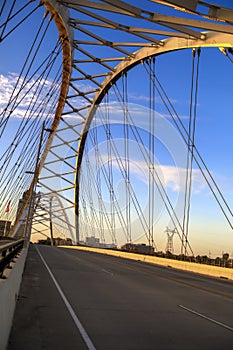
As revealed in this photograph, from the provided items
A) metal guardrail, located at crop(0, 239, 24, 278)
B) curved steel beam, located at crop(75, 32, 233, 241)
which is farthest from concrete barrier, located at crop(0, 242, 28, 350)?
curved steel beam, located at crop(75, 32, 233, 241)

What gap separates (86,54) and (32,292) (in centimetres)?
2614

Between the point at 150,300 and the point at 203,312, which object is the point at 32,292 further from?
the point at 203,312

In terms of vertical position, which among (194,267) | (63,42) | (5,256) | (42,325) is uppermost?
(63,42)

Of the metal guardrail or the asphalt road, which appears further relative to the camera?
the metal guardrail

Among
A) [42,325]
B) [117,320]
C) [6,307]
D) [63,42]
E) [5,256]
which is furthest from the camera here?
[63,42]

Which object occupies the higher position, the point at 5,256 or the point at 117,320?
the point at 5,256

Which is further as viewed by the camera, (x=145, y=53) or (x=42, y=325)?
(x=145, y=53)

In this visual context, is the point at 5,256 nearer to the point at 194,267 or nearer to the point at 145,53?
the point at 194,267

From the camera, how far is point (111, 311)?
32.1ft

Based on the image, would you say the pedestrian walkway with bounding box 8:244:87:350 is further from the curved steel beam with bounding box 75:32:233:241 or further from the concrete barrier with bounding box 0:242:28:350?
the curved steel beam with bounding box 75:32:233:241

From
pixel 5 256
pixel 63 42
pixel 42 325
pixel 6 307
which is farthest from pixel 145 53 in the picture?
pixel 6 307

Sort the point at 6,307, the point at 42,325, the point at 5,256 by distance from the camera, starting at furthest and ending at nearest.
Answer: the point at 5,256
the point at 42,325
the point at 6,307

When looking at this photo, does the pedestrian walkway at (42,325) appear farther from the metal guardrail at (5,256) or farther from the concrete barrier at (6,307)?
the metal guardrail at (5,256)

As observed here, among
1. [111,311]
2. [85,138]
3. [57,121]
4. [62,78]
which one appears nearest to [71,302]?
[111,311]
